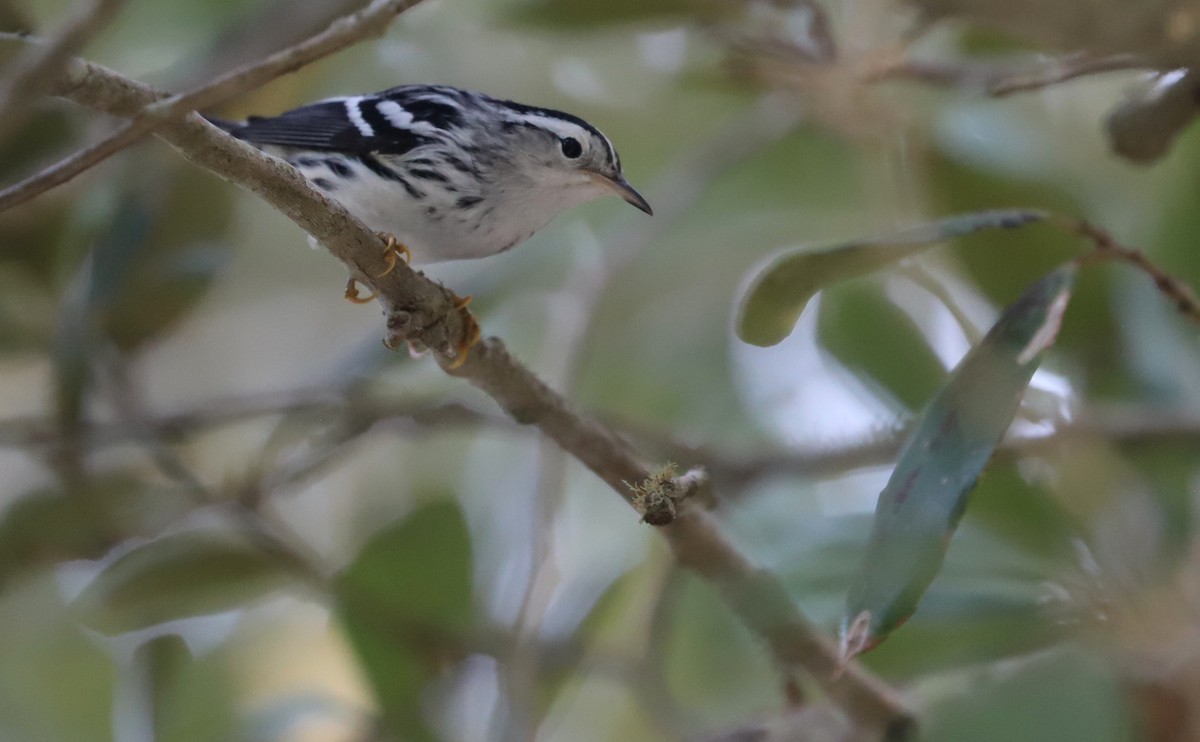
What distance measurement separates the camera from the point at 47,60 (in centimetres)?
94

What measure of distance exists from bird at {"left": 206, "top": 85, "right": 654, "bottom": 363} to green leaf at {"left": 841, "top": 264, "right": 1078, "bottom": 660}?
0.85 metres

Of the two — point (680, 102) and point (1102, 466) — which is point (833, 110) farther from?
point (1102, 466)

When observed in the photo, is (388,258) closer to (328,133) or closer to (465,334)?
(465,334)

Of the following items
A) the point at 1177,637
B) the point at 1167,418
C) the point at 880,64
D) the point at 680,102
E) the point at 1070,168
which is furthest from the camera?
the point at 680,102

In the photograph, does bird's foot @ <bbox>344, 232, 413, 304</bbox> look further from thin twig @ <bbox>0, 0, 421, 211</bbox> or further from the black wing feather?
thin twig @ <bbox>0, 0, 421, 211</bbox>

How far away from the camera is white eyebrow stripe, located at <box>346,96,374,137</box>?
2.20 meters

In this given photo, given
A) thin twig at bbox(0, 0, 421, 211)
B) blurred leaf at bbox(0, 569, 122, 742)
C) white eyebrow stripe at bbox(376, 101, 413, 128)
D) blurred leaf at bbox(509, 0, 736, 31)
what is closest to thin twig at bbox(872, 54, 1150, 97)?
blurred leaf at bbox(509, 0, 736, 31)

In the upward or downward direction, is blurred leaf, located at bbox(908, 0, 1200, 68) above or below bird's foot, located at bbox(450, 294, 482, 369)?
A: below

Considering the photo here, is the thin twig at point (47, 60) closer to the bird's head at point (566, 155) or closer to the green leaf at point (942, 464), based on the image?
the green leaf at point (942, 464)

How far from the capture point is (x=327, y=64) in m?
2.82

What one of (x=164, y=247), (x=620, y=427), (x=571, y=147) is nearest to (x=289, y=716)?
(x=620, y=427)

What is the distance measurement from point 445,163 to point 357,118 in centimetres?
21

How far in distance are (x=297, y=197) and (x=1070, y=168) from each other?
1.90 m

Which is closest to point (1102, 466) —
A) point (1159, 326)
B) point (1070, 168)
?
point (1159, 326)
